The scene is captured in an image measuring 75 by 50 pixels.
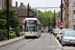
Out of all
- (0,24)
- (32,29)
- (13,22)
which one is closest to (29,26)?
(32,29)

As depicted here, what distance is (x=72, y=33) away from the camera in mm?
18812

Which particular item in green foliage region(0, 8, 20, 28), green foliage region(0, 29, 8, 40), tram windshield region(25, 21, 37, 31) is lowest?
green foliage region(0, 29, 8, 40)

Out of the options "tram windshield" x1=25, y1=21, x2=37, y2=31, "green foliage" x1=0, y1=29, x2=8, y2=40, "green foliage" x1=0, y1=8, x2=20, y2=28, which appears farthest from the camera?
"green foliage" x1=0, y1=8, x2=20, y2=28

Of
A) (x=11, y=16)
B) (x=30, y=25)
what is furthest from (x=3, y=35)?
(x=11, y=16)

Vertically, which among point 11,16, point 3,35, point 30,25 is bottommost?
point 3,35

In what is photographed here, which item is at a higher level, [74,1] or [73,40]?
[74,1]

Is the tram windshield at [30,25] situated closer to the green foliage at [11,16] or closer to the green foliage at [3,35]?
the green foliage at [3,35]

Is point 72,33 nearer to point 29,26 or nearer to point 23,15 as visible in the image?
point 29,26

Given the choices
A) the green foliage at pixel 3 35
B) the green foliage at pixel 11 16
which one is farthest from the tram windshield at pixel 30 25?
the green foliage at pixel 11 16

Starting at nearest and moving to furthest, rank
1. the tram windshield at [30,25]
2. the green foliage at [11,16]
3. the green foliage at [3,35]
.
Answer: the green foliage at [3,35] < the tram windshield at [30,25] < the green foliage at [11,16]

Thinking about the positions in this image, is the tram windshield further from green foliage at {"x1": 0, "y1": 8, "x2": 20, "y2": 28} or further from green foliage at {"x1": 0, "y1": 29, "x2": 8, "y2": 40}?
green foliage at {"x1": 0, "y1": 8, "x2": 20, "y2": 28}

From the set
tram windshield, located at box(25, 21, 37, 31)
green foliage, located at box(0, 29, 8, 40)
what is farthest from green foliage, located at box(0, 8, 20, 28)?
green foliage, located at box(0, 29, 8, 40)

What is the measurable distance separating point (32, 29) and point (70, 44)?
13745 mm

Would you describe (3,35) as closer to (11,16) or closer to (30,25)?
(30,25)
